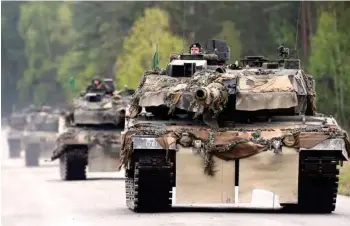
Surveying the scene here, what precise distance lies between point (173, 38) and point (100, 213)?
20.1m

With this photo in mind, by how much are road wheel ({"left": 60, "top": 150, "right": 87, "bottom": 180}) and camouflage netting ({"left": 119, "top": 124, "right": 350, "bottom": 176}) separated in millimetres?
12677

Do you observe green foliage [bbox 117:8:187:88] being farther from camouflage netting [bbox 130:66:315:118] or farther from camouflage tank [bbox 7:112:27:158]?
camouflage netting [bbox 130:66:315:118]

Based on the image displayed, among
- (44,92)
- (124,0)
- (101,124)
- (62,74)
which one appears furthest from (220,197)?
(44,92)

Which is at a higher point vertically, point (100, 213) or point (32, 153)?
point (100, 213)

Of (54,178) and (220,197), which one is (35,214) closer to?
(220,197)

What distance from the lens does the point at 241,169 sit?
21.4 metres

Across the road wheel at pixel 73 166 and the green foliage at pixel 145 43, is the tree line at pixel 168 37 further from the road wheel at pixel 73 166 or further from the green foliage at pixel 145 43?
the road wheel at pixel 73 166

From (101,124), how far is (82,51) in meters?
38.4

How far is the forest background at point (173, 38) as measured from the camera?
3506cm

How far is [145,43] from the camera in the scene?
46750mm

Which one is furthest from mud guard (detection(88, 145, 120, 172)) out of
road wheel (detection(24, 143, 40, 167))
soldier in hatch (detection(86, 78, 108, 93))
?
road wheel (detection(24, 143, 40, 167))

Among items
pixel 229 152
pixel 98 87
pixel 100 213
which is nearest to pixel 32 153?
pixel 98 87

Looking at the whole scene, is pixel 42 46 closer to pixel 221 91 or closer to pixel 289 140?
pixel 221 91

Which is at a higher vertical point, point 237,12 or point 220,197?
point 237,12
